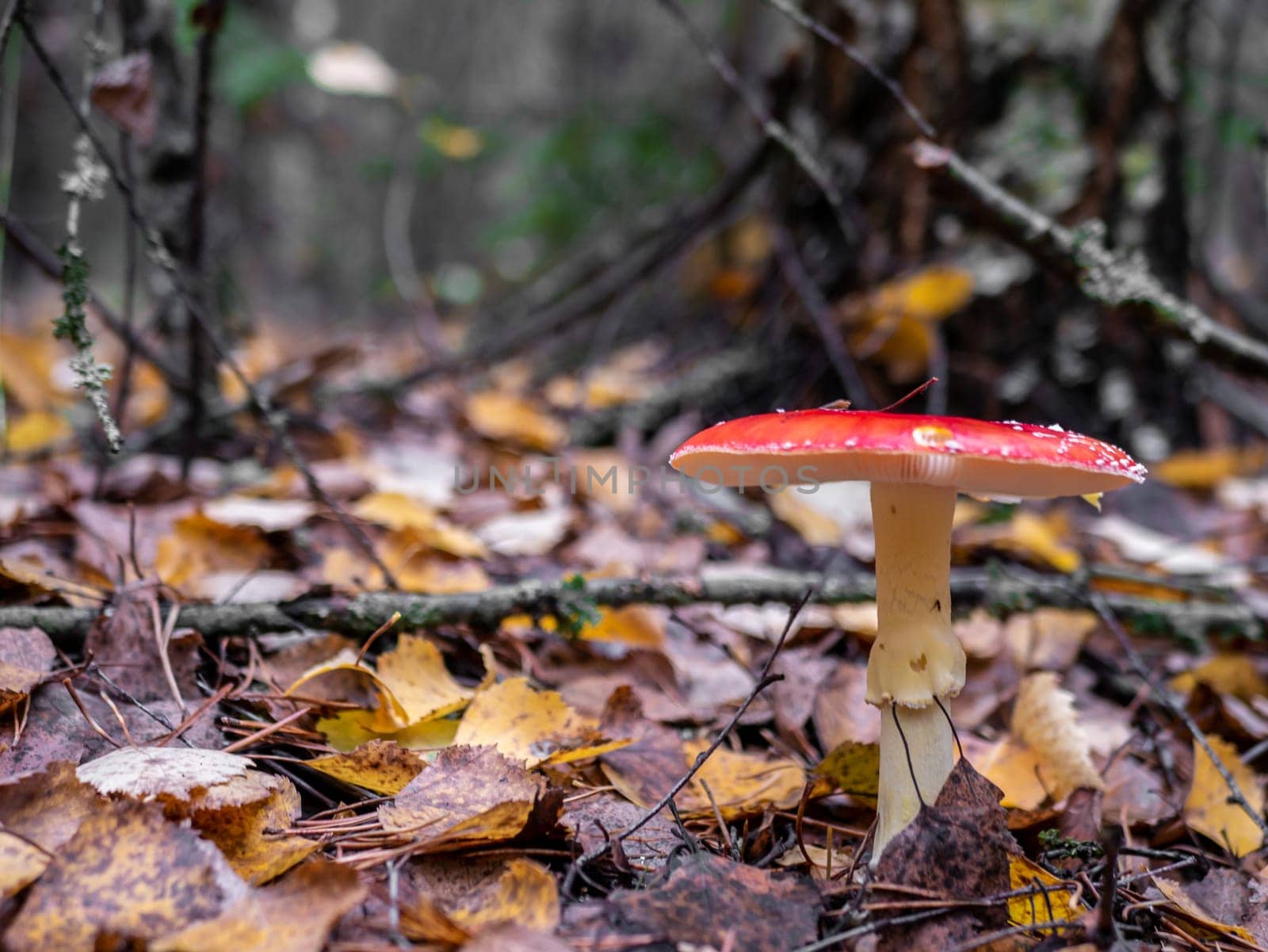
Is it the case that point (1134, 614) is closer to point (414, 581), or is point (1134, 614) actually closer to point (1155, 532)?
point (1155, 532)

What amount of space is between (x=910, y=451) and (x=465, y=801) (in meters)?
0.79

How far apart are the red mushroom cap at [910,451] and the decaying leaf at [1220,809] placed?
26.0 inches

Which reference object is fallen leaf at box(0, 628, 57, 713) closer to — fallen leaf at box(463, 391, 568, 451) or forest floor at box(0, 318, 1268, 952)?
forest floor at box(0, 318, 1268, 952)

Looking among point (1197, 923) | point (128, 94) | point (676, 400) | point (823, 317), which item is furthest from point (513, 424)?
point (1197, 923)

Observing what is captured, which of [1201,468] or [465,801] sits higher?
[465,801]

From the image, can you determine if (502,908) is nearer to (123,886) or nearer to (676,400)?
(123,886)

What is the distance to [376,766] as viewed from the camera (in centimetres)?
125

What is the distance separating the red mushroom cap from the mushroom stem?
0.25 ft

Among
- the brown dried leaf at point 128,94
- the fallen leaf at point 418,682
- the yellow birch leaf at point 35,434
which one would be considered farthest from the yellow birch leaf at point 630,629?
the yellow birch leaf at point 35,434

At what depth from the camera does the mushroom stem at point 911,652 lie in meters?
1.30

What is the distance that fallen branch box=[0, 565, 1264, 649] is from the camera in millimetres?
1586

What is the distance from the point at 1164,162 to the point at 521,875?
11.8ft

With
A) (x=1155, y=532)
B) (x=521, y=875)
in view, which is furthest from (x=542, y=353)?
(x=521, y=875)

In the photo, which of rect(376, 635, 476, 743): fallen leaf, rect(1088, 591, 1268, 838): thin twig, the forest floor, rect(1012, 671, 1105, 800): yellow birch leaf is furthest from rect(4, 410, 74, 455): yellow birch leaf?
rect(1088, 591, 1268, 838): thin twig
